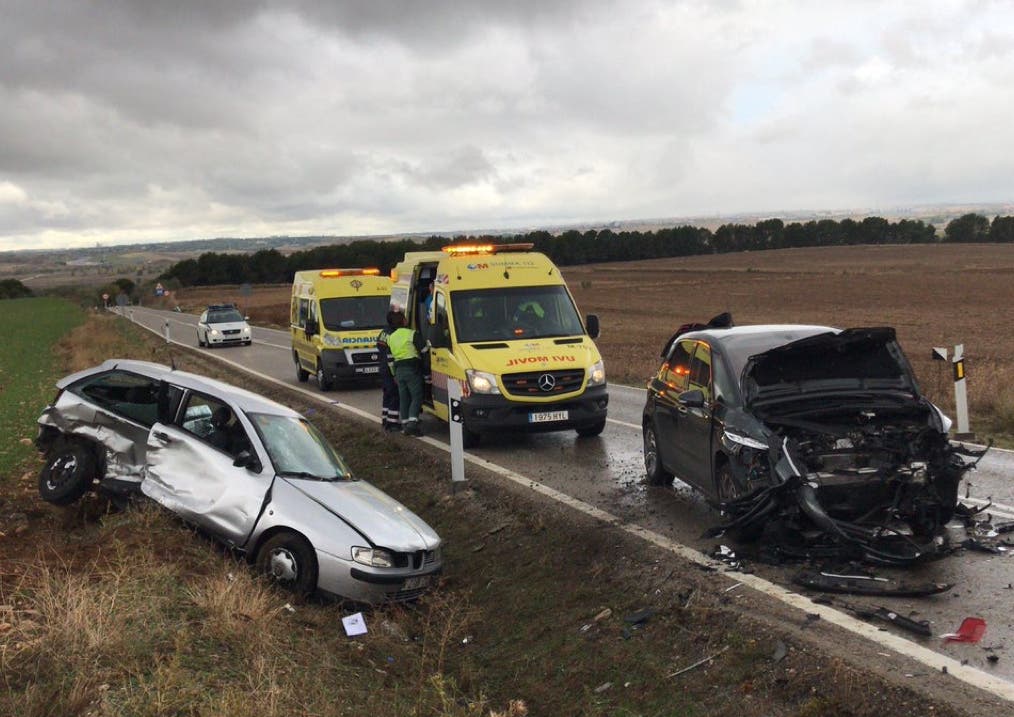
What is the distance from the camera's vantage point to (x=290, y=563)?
7.82 meters

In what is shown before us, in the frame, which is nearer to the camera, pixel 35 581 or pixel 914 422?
pixel 35 581

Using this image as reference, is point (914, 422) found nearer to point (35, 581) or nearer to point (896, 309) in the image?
point (35, 581)

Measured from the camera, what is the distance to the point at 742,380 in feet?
26.9

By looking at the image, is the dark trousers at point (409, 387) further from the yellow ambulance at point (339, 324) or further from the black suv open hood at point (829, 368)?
the black suv open hood at point (829, 368)

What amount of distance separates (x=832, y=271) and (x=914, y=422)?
7745 centimetres

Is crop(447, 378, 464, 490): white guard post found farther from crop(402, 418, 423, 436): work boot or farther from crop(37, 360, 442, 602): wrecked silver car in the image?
crop(402, 418, 423, 436): work boot

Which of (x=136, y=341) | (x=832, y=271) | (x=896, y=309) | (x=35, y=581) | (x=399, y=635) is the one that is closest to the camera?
(x=35, y=581)

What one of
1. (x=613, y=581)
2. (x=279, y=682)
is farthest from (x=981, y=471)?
(x=279, y=682)

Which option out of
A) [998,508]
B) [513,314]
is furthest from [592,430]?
[998,508]

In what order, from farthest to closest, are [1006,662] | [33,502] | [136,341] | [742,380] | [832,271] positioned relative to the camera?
[832,271] → [136,341] → [33,502] → [742,380] → [1006,662]

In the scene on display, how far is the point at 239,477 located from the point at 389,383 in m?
6.72

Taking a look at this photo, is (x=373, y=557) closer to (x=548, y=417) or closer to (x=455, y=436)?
(x=455, y=436)

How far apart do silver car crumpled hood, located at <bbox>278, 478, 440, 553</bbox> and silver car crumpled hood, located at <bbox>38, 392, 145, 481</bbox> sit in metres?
1.94

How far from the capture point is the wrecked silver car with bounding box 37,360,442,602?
7.80 metres
